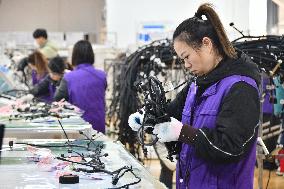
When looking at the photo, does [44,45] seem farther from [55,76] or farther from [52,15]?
[52,15]

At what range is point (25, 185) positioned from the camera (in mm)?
1834

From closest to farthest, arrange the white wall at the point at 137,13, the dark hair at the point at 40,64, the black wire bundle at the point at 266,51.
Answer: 1. the black wire bundle at the point at 266,51
2. the dark hair at the point at 40,64
3. the white wall at the point at 137,13

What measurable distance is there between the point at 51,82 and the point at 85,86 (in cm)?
135

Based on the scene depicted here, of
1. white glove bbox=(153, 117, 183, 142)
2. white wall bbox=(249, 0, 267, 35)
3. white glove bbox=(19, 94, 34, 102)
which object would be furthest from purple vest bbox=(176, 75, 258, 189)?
white glove bbox=(19, 94, 34, 102)

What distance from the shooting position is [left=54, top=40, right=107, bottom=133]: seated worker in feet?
16.1

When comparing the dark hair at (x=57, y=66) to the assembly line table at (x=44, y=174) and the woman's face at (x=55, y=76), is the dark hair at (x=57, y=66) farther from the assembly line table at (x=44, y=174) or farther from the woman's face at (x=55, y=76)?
the assembly line table at (x=44, y=174)

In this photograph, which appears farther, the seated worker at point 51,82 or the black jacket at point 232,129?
the seated worker at point 51,82

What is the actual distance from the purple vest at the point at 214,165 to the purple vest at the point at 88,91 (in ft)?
9.02

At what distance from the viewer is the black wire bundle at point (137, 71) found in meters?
4.98

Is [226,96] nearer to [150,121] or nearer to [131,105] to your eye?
[150,121]

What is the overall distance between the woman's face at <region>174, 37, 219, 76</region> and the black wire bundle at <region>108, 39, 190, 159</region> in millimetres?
2656

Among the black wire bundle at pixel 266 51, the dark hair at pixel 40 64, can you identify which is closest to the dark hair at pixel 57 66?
the dark hair at pixel 40 64

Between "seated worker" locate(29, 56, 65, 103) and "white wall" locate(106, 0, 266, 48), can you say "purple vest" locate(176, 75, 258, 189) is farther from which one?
"white wall" locate(106, 0, 266, 48)

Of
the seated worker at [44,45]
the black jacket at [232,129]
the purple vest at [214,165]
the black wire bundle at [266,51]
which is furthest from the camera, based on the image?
the seated worker at [44,45]
